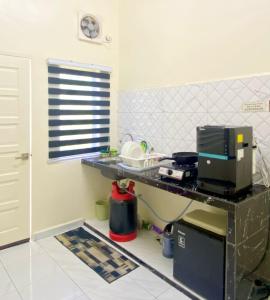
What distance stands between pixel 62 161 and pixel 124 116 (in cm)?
100

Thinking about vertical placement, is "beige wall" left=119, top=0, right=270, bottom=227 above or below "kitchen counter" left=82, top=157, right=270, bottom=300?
above

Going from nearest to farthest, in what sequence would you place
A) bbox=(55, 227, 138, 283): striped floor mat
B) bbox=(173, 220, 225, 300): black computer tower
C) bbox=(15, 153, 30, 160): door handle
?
bbox=(173, 220, 225, 300): black computer tower
bbox=(55, 227, 138, 283): striped floor mat
bbox=(15, 153, 30, 160): door handle

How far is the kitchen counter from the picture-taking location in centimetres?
177

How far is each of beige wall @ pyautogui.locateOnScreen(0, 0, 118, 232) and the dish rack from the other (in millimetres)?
810

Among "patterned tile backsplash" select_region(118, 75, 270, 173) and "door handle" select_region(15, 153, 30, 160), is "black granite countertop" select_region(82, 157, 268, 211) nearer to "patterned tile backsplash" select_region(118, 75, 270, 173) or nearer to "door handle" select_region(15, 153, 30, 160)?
"patterned tile backsplash" select_region(118, 75, 270, 173)

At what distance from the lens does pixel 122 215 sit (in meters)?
2.83

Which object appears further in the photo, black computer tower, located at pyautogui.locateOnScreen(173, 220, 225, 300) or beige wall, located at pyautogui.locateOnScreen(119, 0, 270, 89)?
beige wall, located at pyautogui.locateOnScreen(119, 0, 270, 89)

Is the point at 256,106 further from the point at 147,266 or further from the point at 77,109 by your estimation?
the point at 77,109

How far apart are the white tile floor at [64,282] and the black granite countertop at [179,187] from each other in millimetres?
829

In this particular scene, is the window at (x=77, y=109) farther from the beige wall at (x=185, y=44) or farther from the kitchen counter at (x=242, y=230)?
the kitchen counter at (x=242, y=230)

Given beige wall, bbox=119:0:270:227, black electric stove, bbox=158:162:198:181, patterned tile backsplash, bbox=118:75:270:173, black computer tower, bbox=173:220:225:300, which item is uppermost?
beige wall, bbox=119:0:270:227

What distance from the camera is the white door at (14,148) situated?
264cm

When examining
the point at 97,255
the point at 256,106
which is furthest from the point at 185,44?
the point at 97,255

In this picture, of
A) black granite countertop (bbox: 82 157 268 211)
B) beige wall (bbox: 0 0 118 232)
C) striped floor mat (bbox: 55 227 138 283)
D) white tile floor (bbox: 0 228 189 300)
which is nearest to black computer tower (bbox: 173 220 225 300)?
white tile floor (bbox: 0 228 189 300)
